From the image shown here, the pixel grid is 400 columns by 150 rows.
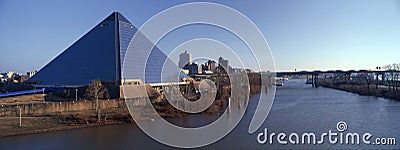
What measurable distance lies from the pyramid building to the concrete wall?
3.31 metres

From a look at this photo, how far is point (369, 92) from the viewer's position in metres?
13.3

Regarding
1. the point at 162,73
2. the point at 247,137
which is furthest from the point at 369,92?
the point at 247,137

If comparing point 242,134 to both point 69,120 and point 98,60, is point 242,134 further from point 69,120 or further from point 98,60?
point 98,60

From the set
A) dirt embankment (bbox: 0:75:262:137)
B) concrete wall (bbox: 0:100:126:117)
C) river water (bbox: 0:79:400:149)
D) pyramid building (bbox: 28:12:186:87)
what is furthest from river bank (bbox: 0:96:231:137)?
pyramid building (bbox: 28:12:186:87)

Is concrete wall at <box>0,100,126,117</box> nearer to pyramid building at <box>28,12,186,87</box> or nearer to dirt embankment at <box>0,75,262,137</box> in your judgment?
dirt embankment at <box>0,75,262,137</box>

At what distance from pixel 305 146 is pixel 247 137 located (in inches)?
38.5

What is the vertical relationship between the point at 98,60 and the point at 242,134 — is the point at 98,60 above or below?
above

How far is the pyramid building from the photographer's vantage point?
1194 cm

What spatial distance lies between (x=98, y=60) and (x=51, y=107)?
227 inches

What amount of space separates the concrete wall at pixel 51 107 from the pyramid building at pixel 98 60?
3308mm

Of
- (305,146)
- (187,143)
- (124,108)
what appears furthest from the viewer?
(124,108)

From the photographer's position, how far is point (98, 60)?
12.5m

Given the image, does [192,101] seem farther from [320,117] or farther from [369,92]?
[369,92]

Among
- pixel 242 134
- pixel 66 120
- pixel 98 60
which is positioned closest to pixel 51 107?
pixel 66 120
